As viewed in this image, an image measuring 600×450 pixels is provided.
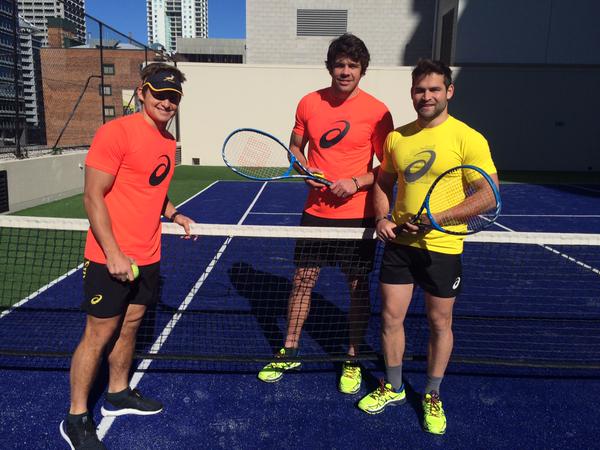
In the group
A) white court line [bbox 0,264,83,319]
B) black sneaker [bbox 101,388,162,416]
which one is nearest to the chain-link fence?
white court line [bbox 0,264,83,319]

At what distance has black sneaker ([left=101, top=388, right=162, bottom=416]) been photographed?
122 inches

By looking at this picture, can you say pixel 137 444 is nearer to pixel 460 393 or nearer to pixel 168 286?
pixel 460 393

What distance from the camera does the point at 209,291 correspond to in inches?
217

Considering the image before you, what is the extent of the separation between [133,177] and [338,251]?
167 cm

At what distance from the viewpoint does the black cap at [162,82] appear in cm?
259

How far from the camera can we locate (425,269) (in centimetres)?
282

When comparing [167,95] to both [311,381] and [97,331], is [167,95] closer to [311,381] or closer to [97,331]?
[97,331]

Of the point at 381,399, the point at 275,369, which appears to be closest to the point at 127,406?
the point at 275,369

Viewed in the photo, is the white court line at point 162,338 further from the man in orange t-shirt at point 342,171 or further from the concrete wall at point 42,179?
the concrete wall at point 42,179

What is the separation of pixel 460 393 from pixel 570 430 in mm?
731

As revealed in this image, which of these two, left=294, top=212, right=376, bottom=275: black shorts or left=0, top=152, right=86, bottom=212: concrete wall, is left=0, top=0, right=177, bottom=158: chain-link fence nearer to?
left=0, top=152, right=86, bottom=212: concrete wall

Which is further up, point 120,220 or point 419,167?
point 419,167

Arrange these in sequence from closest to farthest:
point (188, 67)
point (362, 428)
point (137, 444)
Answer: point (137, 444), point (362, 428), point (188, 67)

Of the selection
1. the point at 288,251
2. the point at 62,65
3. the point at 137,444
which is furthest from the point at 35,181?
the point at 62,65
